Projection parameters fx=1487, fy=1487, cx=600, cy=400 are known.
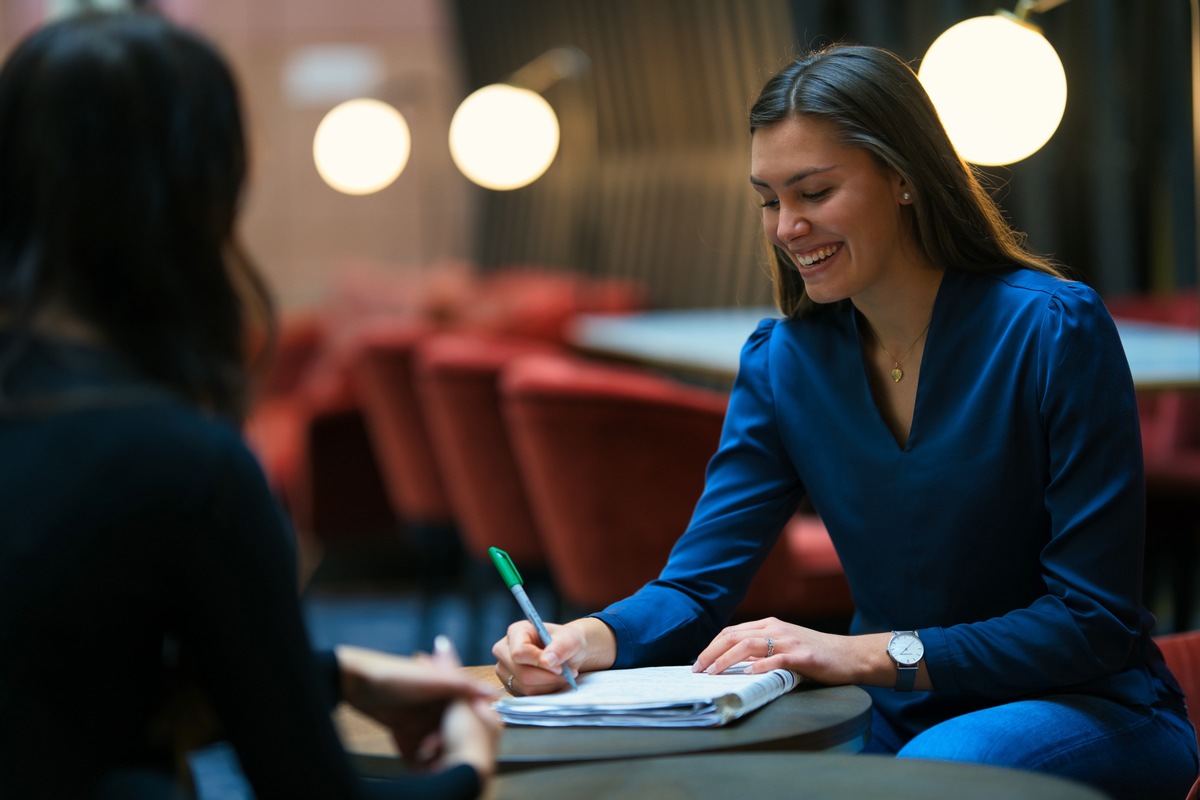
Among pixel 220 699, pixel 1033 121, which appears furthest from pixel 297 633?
pixel 1033 121

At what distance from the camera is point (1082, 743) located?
4.95 ft

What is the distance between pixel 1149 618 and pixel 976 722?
24 centimetres

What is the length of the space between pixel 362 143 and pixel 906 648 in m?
7.32

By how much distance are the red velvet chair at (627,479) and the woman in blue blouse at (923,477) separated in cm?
93

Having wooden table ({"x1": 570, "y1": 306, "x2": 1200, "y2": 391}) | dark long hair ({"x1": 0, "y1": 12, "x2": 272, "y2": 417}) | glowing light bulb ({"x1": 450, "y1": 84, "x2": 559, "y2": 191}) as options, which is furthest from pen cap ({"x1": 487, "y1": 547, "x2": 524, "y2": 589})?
glowing light bulb ({"x1": 450, "y1": 84, "x2": 559, "y2": 191})

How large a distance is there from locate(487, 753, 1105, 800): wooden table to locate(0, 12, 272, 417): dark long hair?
1.25ft

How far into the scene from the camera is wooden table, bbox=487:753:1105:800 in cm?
108

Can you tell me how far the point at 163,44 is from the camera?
1.03 meters

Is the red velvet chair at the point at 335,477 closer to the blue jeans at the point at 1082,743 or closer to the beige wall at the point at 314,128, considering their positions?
the blue jeans at the point at 1082,743

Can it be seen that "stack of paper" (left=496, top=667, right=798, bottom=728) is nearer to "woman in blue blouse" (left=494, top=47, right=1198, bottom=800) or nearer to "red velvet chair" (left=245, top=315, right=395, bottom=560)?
"woman in blue blouse" (left=494, top=47, right=1198, bottom=800)

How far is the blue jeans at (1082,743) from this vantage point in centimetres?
148

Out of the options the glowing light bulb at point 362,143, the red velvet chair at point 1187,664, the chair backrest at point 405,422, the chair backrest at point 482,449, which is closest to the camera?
the red velvet chair at point 1187,664

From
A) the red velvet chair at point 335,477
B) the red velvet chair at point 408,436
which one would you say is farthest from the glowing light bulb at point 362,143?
the red velvet chair at point 408,436

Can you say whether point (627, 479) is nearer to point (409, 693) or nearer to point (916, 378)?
point (916, 378)
